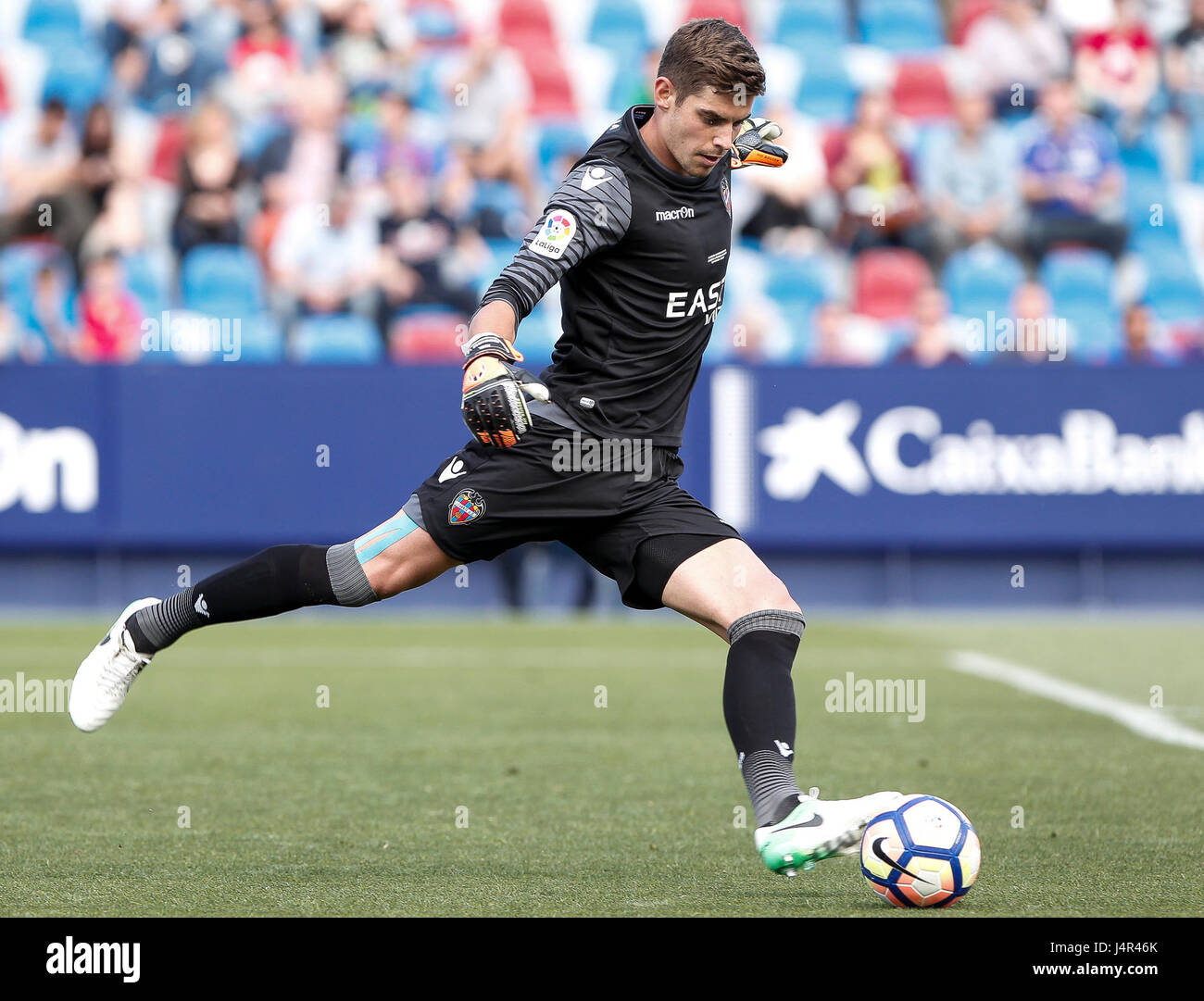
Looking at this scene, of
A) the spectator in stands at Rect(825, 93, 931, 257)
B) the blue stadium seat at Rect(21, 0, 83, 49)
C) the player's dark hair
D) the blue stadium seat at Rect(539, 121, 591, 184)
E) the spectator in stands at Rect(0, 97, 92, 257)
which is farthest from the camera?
the blue stadium seat at Rect(21, 0, 83, 49)

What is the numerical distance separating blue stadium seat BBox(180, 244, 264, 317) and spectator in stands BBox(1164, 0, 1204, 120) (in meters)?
9.35

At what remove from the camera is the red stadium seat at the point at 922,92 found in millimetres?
18797

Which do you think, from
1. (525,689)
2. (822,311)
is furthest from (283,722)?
(822,311)

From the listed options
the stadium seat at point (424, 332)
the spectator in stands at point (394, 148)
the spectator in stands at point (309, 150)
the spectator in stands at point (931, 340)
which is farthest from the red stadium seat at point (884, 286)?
the spectator in stands at point (309, 150)

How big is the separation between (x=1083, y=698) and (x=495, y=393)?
5.44 metres

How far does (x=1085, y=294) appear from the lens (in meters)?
16.6

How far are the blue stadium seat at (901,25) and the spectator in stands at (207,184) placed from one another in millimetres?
7368

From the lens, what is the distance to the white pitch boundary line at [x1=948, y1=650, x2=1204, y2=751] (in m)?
7.97

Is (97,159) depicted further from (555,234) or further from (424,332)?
(555,234)

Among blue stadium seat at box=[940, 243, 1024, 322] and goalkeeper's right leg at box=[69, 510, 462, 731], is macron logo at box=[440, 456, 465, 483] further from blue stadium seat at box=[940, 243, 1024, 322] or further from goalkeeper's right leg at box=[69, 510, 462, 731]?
blue stadium seat at box=[940, 243, 1024, 322]

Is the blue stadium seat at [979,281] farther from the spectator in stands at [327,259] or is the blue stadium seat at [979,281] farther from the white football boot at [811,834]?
the white football boot at [811,834]

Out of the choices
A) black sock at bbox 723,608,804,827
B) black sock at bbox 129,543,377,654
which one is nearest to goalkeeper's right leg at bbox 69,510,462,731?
black sock at bbox 129,543,377,654

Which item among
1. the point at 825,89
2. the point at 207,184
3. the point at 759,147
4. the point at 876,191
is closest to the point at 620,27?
the point at 825,89
